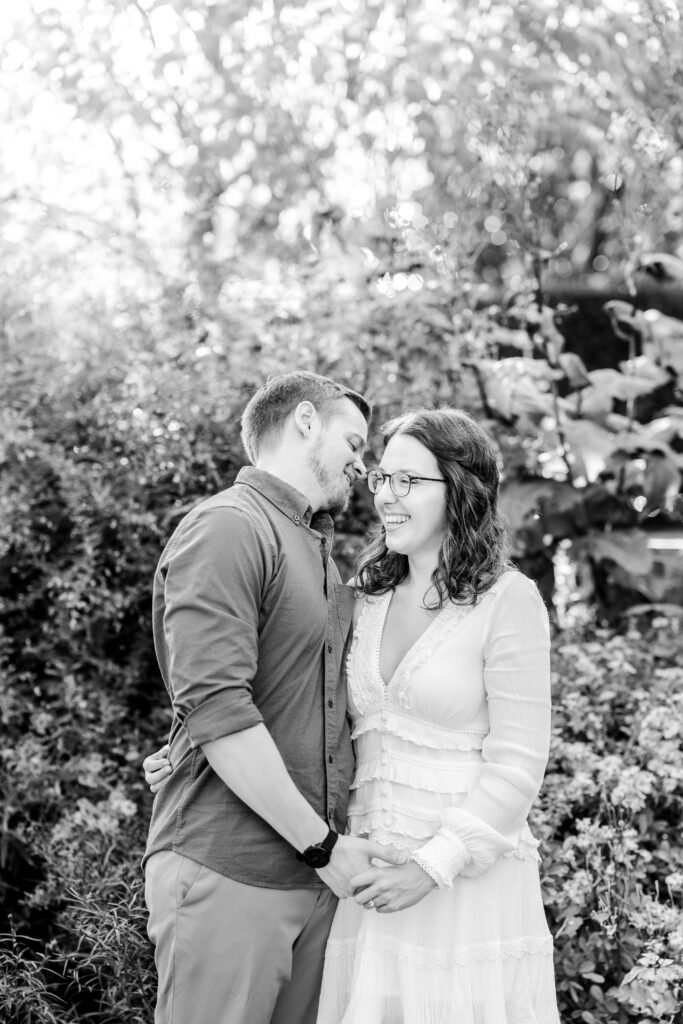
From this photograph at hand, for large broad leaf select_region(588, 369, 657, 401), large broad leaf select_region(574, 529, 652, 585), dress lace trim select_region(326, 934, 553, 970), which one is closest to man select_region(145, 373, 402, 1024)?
dress lace trim select_region(326, 934, 553, 970)

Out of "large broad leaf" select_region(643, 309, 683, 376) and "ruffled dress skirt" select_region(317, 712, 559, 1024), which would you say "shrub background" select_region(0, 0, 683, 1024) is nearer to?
"large broad leaf" select_region(643, 309, 683, 376)

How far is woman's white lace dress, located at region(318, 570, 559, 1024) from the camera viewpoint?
2131 millimetres

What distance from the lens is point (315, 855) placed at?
2.01 meters

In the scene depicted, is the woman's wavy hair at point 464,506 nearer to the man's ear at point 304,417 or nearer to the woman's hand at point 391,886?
the man's ear at point 304,417

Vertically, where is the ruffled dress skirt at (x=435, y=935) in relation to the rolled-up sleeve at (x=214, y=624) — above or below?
below

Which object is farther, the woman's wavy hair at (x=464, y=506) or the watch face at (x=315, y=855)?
the woman's wavy hair at (x=464, y=506)

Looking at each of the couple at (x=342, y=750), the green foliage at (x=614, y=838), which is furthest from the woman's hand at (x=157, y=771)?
the green foliage at (x=614, y=838)

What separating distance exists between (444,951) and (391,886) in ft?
0.84

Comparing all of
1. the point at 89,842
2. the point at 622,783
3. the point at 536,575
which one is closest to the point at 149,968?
the point at 89,842

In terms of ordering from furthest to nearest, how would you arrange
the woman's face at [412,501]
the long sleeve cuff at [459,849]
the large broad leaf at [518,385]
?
the large broad leaf at [518,385] < the woman's face at [412,501] < the long sleeve cuff at [459,849]

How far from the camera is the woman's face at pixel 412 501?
2402 mm

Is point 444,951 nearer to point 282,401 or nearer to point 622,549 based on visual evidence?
point 282,401

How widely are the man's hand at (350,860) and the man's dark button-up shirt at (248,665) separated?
0.11m

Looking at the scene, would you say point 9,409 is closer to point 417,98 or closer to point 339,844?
point 339,844
